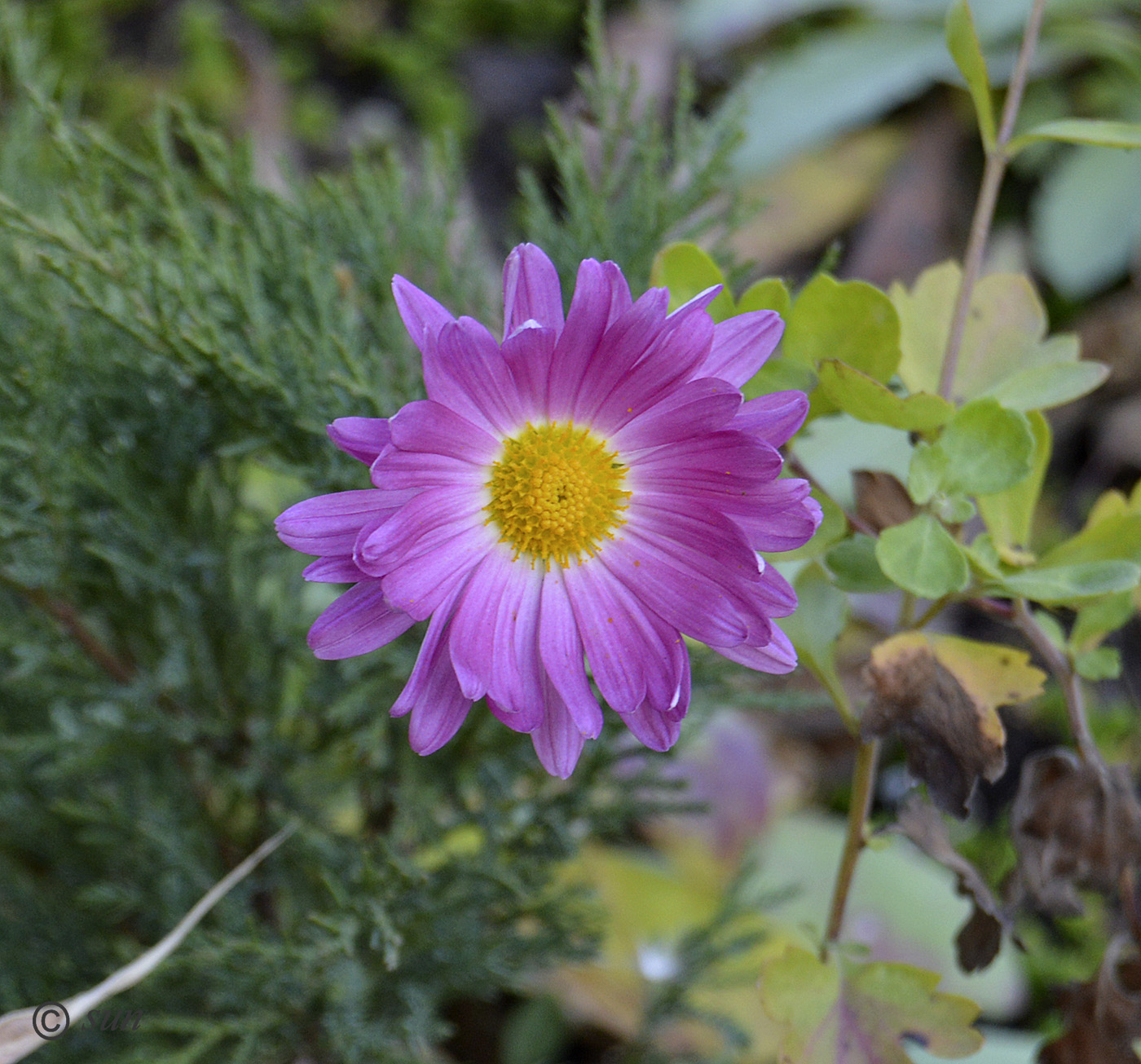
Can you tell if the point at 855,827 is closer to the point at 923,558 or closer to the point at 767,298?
the point at 923,558

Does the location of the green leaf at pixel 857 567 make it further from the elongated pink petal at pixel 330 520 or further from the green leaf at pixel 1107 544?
the elongated pink petal at pixel 330 520

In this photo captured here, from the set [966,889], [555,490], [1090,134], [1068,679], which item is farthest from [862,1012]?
[1090,134]

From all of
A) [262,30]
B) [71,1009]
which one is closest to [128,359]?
[71,1009]

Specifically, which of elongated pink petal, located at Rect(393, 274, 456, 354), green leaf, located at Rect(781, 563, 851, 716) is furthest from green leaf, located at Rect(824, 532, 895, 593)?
elongated pink petal, located at Rect(393, 274, 456, 354)

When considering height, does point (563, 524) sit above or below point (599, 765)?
above

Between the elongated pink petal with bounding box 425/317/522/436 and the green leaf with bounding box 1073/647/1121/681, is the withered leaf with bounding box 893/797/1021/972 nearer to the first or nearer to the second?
Answer: the green leaf with bounding box 1073/647/1121/681

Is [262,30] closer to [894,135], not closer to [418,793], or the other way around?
[894,135]

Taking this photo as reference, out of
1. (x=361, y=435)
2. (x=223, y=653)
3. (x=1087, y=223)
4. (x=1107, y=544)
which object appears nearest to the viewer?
(x=361, y=435)
